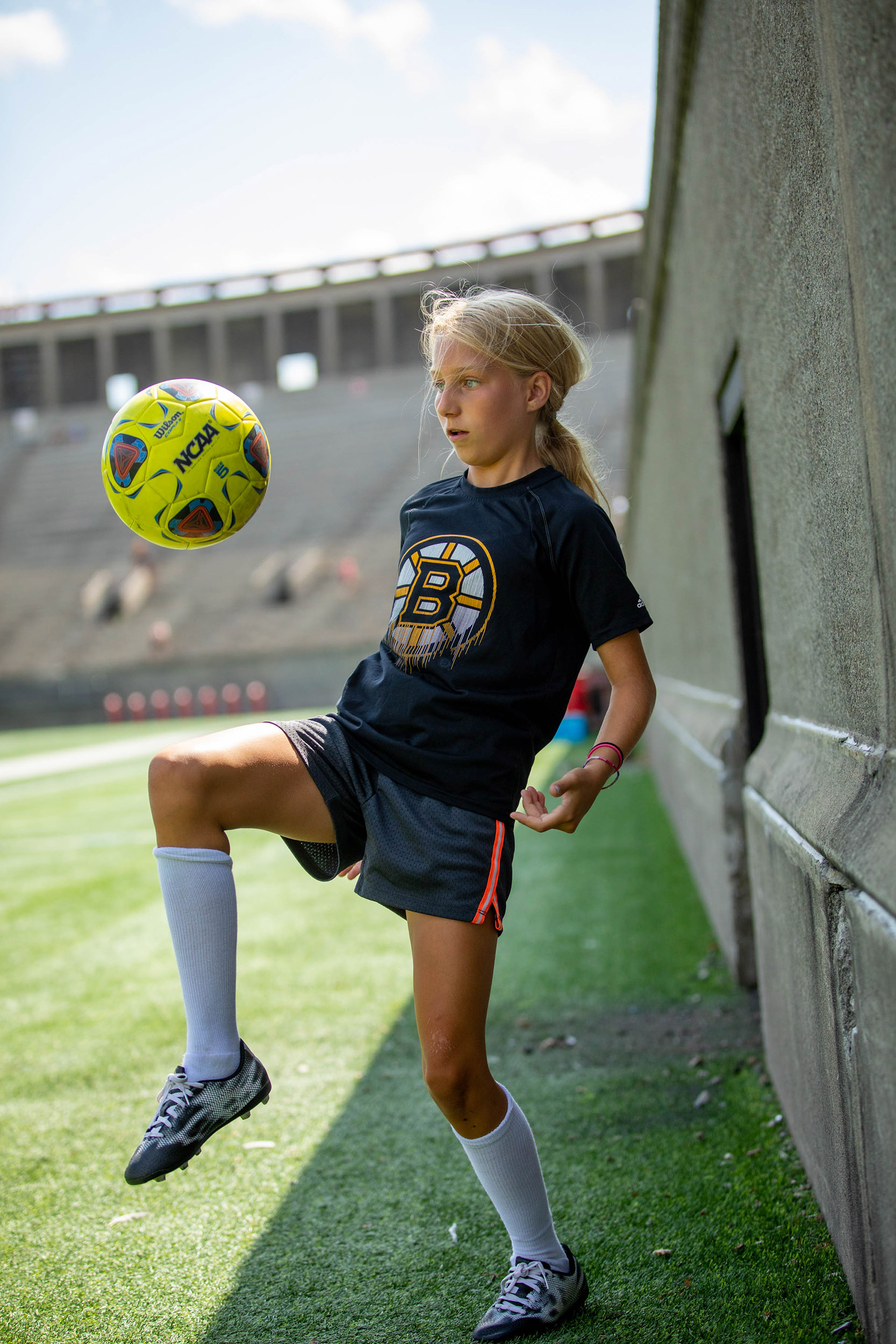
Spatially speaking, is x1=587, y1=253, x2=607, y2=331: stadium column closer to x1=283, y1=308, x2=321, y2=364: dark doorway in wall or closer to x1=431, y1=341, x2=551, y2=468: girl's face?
x1=283, y1=308, x2=321, y2=364: dark doorway in wall

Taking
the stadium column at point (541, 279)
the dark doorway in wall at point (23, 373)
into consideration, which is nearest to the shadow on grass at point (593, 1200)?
→ the stadium column at point (541, 279)

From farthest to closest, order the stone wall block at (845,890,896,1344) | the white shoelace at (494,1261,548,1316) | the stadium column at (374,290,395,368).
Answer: the stadium column at (374,290,395,368) → the white shoelace at (494,1261,548,1316) → the stone wall block at (845,890,896,1344)

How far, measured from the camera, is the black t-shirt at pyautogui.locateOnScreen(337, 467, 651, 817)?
1938mm

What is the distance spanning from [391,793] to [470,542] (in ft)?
1.68

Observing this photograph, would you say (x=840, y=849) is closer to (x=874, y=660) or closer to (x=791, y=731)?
(x=874, y=660)

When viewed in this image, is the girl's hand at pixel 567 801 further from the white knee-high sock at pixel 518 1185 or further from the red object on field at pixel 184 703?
the red object on field at pixel 184 703

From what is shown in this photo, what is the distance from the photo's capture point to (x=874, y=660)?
64.2 inches

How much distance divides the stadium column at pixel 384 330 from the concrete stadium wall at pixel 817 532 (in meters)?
48.8

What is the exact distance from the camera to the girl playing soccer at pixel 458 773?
1.86 metres

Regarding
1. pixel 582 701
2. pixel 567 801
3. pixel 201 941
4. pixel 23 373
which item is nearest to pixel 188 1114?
pixel 201 941

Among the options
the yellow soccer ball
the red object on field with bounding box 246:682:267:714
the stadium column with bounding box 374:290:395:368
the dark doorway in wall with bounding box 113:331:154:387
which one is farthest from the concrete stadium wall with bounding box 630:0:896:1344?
the dark doorway in wall with bounding box 113:331:154:387

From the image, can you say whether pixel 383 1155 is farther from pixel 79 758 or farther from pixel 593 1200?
pixel 79 758

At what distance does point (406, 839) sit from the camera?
6.36ft

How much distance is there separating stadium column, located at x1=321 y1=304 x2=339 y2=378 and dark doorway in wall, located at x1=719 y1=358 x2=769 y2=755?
49247 millimetres
